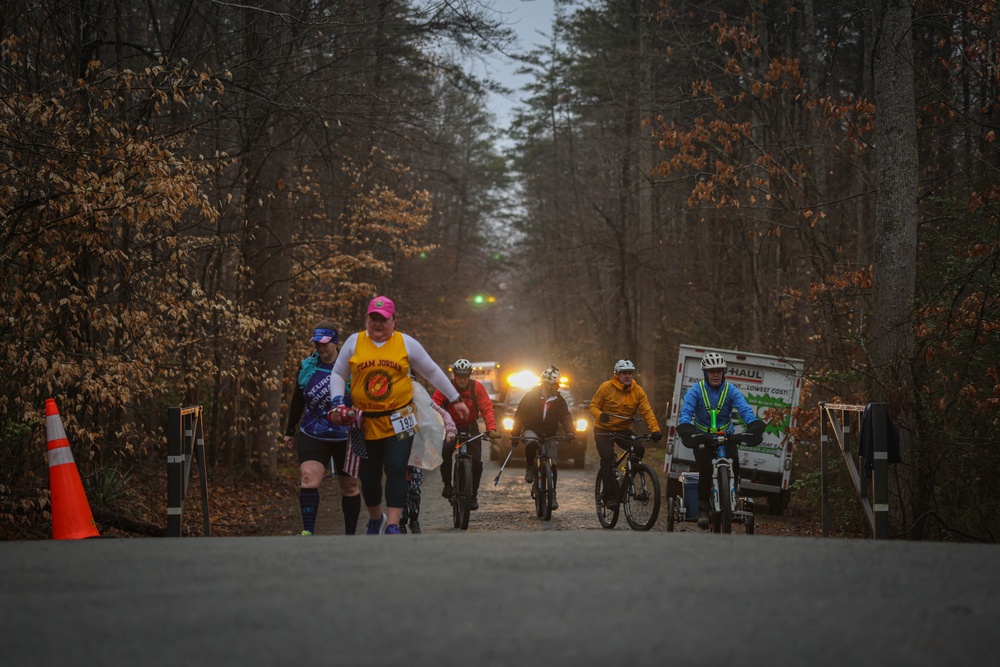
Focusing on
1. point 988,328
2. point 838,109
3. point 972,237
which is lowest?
point 988,328

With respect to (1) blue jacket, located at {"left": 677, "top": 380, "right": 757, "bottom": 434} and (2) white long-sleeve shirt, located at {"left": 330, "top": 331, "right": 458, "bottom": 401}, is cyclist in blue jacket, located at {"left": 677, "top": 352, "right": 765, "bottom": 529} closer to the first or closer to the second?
(1) blue jacket, located at {"left": 677, "top": 380, "right": 757, "bottom": 434}

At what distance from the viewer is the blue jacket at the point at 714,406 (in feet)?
38.8

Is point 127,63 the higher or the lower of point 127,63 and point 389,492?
the higher

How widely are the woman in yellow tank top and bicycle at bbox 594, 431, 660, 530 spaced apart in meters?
4.75

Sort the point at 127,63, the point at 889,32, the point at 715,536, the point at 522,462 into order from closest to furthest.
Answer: the point at 715,536 < the point at 889,32 < the point at 127,63 < the point at 522,462

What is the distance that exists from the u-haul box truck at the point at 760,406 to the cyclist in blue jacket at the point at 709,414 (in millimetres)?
4907

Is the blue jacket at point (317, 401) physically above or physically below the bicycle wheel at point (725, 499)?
above

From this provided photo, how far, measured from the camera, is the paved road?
13.9 feet

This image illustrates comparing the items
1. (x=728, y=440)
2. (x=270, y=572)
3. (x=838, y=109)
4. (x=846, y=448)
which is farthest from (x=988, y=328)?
(x=270, y=572)

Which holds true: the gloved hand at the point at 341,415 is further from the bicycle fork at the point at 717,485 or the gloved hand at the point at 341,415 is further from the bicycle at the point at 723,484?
→ the bicycle fork at the point at 717,485

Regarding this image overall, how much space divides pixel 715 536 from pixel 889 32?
8048mm

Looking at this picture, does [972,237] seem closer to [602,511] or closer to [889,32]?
[889,32]

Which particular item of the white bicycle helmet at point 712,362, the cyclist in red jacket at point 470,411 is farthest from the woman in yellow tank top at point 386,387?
the cyclist in red jacket at point 470,411

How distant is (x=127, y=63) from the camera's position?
15.1 m
